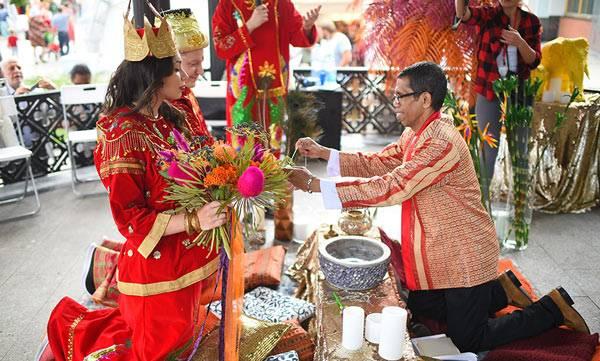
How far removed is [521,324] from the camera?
268cm

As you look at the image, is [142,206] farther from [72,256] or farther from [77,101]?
[77,101]

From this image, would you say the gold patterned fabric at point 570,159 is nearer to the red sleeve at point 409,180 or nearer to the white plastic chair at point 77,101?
the red sleeve at point 409,180

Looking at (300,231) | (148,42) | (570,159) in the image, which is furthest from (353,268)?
(570,159)

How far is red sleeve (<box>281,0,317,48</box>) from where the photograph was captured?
399 centimetres

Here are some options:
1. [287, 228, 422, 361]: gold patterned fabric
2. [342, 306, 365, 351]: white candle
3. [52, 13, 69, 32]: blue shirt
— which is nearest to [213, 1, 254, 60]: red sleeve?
[287, 228, 422, 361]: gold patterned fabric

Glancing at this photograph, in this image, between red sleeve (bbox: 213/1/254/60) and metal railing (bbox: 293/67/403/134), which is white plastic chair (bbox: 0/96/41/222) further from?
metal railing (bbox: 293/67/403/134)

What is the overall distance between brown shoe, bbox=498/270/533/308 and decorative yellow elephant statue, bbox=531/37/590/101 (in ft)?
7.46

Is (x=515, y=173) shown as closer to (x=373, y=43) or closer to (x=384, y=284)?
Result: (x=373, y=43)

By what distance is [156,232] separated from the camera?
200 centimetres

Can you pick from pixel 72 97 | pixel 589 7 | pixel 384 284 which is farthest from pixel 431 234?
pixel 589 7

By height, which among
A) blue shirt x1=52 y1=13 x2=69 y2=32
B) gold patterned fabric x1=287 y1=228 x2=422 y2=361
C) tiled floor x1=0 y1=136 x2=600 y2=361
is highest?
blue shirt x1=52 y1=13 x2=69 y2=32

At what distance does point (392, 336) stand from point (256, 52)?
8.04 ft

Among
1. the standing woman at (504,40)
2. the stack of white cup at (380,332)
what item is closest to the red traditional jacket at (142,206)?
the stack of white cup at (380,332)

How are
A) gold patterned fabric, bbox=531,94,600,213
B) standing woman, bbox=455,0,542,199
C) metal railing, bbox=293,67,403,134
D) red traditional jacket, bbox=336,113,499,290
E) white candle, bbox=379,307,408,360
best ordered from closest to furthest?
white candle, bbox=379,307,408,360 < red traditional jacket, bbox=336,113,499,290 < standing woman, bbox=455,0,542,199 < gold patterned fabric, bbox=531,94,600,213 < metal railing, bbox=293,67,403,134
